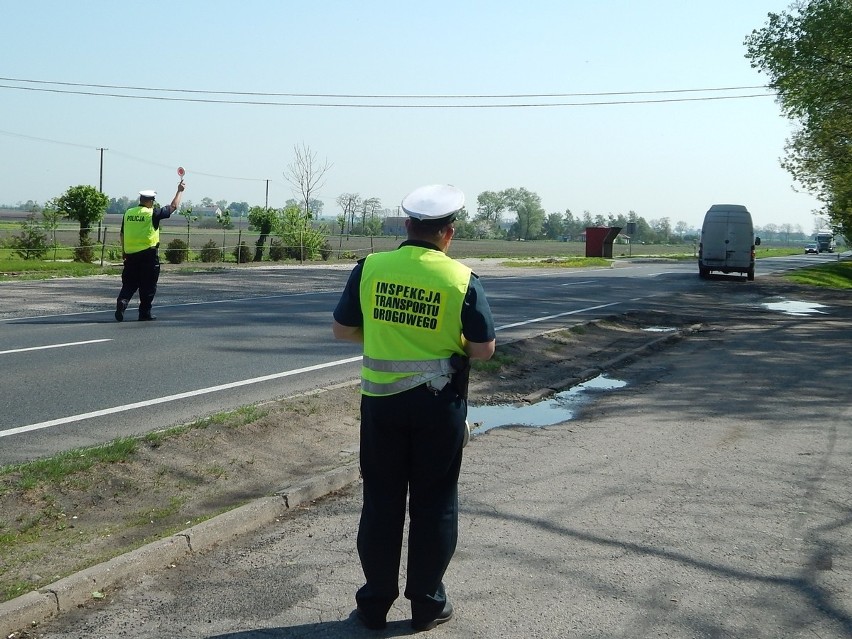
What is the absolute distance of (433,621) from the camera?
4.27 metres

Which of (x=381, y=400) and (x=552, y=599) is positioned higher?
(x=381, y=400)

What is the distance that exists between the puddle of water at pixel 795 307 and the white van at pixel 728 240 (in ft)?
34.1

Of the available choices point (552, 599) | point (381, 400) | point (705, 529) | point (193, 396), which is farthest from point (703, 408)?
point (381, 400)

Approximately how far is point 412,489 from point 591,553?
1.46 meters

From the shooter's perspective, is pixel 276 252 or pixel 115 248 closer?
pixel 115 248

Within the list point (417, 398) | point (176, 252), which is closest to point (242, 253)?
point (176, 252)

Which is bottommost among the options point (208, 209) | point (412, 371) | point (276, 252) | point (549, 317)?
point (549, 317)

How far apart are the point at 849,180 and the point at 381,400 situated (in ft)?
105

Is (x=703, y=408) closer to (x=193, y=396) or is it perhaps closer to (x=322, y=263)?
(x=193, y=396)

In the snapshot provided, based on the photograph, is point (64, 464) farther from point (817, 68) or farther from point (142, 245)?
point (817, 68)

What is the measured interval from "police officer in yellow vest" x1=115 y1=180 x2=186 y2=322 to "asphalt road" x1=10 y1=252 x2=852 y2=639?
7.67 m

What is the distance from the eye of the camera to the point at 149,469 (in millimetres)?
6371

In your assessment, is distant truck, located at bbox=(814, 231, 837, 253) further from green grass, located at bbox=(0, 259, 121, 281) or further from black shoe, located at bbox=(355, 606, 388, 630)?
black shoe, located at bbox=(355, 606, 388, 630)

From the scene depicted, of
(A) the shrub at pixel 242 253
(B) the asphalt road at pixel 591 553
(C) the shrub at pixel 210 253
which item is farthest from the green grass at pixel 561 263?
(B) the asphalt road at pixel 591 553
